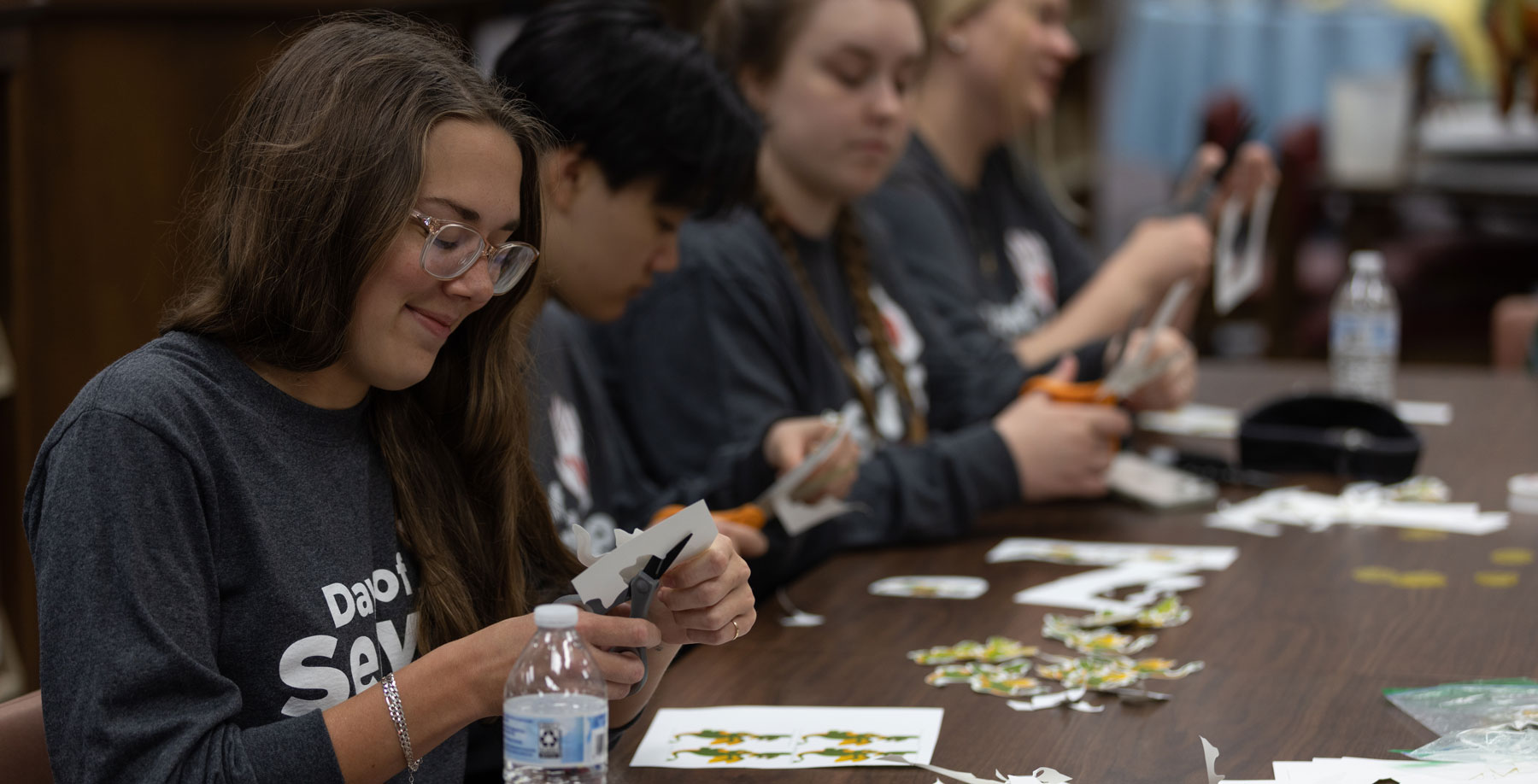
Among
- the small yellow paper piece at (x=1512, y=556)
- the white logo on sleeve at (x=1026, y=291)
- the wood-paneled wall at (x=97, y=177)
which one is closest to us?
the small yellow paper piece at (x=1512, y=556)

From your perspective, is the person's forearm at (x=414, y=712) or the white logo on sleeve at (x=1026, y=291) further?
the white logo on sleeve at (x=1026, y=291)

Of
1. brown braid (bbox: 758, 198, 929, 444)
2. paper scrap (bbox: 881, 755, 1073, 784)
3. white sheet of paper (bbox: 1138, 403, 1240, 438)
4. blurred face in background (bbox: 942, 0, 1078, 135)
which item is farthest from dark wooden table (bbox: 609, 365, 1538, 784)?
blurred face in background (bbox: 942, 0, 1078, 135)

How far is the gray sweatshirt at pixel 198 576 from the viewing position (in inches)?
36.6

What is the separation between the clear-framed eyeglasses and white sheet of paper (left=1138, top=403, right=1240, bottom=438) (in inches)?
71.0

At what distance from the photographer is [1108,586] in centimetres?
175

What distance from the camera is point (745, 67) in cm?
227

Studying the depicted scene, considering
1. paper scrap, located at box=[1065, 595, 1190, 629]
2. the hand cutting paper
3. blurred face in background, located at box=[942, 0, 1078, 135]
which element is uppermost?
blurred face in background, located at box=[942, 0, 1078, 135]

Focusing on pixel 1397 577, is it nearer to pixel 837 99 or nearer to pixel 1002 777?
pixel 1002 777

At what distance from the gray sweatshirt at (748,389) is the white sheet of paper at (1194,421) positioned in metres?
0.71

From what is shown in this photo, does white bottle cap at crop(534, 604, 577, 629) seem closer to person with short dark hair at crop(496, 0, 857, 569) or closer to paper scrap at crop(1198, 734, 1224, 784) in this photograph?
paper scrap at crop(1198, 734, 1224, 784)

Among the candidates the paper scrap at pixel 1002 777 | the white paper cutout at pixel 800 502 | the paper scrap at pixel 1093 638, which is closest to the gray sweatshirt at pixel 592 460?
the white paper cutout at pixel 800 502

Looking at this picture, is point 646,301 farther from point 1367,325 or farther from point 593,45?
point 1367,325

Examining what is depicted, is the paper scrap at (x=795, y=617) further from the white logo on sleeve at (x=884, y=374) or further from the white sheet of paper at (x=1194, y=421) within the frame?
the white sheet of paper at (x=1194, y=421)

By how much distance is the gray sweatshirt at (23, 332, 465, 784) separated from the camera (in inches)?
36.6
